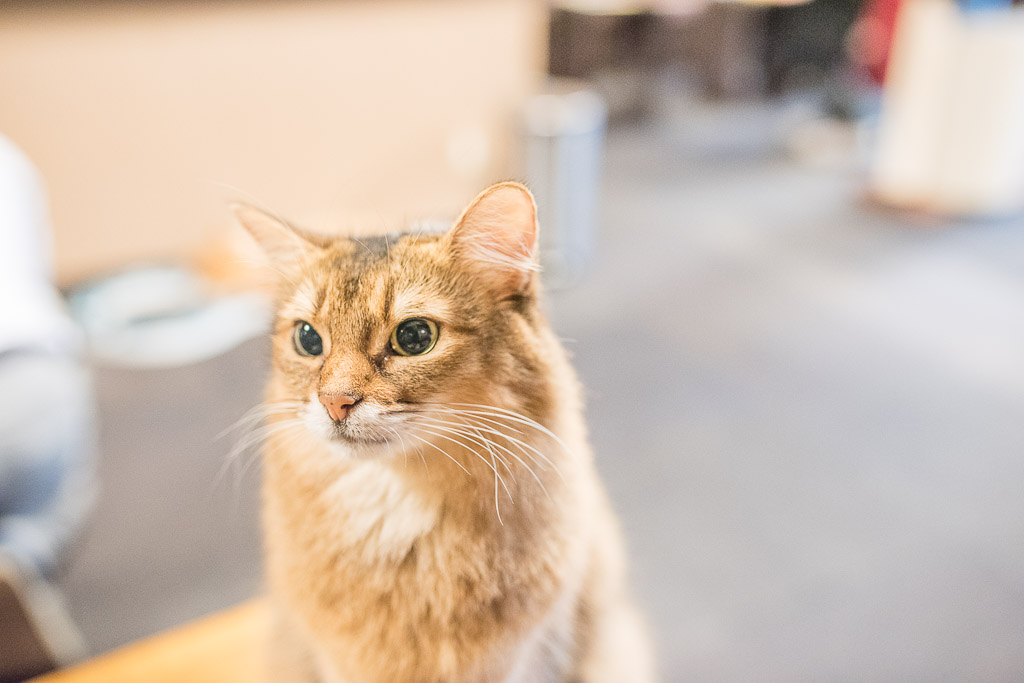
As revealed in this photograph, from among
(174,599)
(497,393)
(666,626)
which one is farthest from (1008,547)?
(174,599)

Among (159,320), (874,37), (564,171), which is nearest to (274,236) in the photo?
(159,320)

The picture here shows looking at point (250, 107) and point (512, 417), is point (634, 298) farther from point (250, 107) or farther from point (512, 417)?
point (512, 417)

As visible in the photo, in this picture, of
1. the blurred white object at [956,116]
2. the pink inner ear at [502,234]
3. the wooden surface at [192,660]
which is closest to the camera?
the pink inner ear at [502,234]

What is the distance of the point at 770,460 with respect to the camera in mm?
2238

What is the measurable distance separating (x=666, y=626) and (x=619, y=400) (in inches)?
36.6

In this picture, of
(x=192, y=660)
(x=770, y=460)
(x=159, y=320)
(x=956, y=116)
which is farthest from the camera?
(x=956, y=116)

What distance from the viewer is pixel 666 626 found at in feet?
5.60

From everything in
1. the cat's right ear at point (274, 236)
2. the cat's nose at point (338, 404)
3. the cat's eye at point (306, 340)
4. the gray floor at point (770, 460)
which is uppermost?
the cat's right ear at point (274, 236)

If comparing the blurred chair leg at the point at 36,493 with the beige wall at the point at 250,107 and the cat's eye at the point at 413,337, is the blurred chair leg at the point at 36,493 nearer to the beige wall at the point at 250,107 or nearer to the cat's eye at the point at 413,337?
the cat's eye at the point at 413,337

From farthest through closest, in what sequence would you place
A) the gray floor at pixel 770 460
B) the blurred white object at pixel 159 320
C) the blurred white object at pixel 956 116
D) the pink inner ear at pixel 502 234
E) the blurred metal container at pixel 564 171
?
the blurred white object at pixel 956 116
the blurred metal container at pixel 564 171
the blurred white object at pixel 159 320
the gray floor at pixel 770 460
the pink inner ear at pixel 502 234

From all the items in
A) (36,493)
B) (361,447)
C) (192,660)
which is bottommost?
(192,660)

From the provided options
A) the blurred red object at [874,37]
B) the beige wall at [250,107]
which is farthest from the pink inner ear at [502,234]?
the blurred red object at [874,37]

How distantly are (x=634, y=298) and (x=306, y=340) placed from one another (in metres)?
2.53

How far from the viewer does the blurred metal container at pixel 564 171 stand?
9.89 feet
